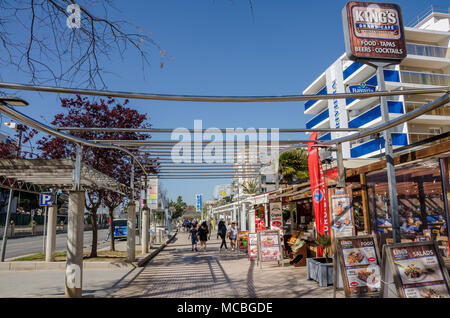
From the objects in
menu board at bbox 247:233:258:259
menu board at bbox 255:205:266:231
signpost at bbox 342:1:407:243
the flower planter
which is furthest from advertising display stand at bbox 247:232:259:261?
signpost at bbox 342:1:407:243

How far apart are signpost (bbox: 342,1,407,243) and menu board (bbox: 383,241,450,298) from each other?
3935mm

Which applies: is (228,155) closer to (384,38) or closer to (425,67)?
(384,38)

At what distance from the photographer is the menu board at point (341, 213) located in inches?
278

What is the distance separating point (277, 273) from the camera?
9305 millimetres

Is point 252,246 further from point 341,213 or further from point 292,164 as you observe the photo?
point 292,164

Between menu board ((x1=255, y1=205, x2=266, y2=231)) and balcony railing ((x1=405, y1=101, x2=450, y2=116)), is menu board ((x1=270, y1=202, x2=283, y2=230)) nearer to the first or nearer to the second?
menu board ((x1=255, y1=205, x2=266, y2=231))

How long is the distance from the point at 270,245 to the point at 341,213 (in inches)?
152

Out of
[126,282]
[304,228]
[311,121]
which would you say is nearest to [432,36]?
[311,121]

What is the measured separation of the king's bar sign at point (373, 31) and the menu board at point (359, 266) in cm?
396

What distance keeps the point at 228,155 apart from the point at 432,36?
31.2 metres

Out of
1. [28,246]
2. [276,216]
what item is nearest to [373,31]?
[276,216]

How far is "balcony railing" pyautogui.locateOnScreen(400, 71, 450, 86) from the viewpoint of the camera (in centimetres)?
2903

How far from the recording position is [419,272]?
446 centimetres

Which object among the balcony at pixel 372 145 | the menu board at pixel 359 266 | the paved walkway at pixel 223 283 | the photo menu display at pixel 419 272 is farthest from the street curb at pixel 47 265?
the balcony at pixel 372 145
